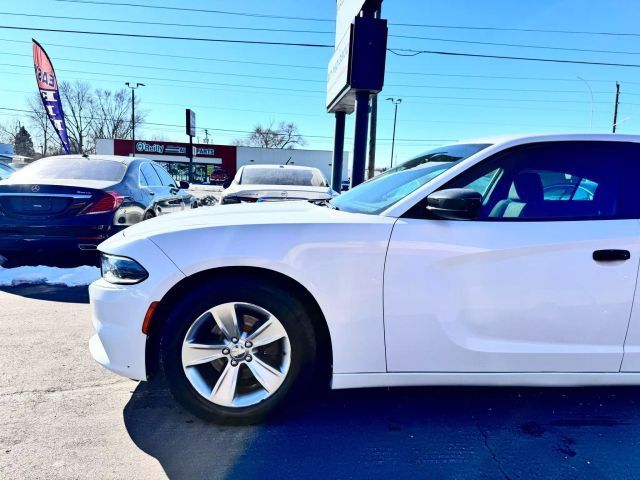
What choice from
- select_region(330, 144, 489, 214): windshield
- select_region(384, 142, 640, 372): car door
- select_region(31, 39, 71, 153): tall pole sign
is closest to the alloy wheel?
select_region(384, 142, 640, 372): car door

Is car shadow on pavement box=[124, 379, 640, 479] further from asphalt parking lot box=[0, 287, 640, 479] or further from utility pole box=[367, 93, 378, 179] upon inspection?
utility pole box=[367, 93, 378, 179]

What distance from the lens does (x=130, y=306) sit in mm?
2227

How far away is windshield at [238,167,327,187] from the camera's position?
6812 millimetres

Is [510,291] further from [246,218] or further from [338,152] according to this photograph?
[338,152]

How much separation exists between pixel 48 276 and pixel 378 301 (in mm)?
4669

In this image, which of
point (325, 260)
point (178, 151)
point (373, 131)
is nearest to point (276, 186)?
point (325, 260)

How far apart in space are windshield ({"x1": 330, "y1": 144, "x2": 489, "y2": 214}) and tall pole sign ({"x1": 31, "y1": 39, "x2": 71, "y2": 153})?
44.9 feet

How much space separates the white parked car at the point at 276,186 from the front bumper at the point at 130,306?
3.32 m

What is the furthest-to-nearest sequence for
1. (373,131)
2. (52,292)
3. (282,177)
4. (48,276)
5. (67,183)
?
(373,131), (282,177), (48,276), (67,183), (52,292)

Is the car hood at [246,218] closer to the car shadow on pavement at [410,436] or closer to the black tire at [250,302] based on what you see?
the black tire at [250,302]

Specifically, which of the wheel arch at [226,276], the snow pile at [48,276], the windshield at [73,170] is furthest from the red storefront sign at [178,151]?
the wheel arch at [226,276]

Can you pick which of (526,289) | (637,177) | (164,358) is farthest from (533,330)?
(164,358)

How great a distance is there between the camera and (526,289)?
223cm

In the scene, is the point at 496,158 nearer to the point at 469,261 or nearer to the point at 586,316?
the point at 469,261
